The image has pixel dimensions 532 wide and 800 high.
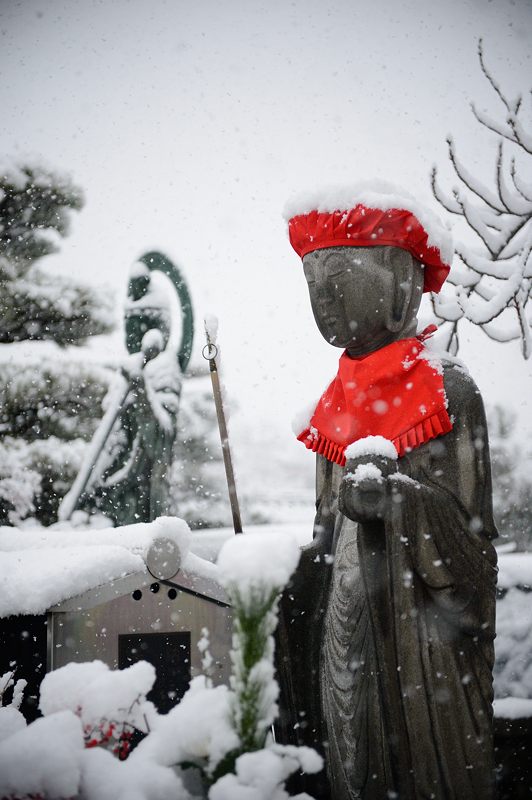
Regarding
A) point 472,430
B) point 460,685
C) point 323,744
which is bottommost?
point 323,744

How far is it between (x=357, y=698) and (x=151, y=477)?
4240mm

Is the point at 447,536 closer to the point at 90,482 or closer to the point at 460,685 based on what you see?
the point at 460,685

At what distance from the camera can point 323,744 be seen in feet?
7.27

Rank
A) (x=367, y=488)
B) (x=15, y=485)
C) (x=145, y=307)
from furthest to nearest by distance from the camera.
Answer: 1. (x=15, y=485)
2. (x=145, y=307)
3. (x=367, y=488)

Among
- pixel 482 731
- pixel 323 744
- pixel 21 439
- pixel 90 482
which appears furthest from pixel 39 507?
pixel 482 731

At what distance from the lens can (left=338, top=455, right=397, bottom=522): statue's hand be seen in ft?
6.14

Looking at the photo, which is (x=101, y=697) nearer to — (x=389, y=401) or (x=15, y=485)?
(x=389, y=401)

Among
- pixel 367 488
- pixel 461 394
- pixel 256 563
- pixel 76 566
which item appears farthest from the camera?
pixel 76 566

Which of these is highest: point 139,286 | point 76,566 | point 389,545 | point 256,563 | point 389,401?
point 139,286

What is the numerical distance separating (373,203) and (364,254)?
0.16 metres

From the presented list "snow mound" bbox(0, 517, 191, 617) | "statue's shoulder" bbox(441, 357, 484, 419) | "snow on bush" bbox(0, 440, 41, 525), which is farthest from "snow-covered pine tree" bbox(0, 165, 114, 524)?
"statue's shoulder" bbox(441, 357, 484, 419)

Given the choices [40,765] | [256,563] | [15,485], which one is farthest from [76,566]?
[15,485]

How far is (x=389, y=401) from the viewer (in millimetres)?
2195

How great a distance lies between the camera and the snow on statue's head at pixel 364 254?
2.18m
